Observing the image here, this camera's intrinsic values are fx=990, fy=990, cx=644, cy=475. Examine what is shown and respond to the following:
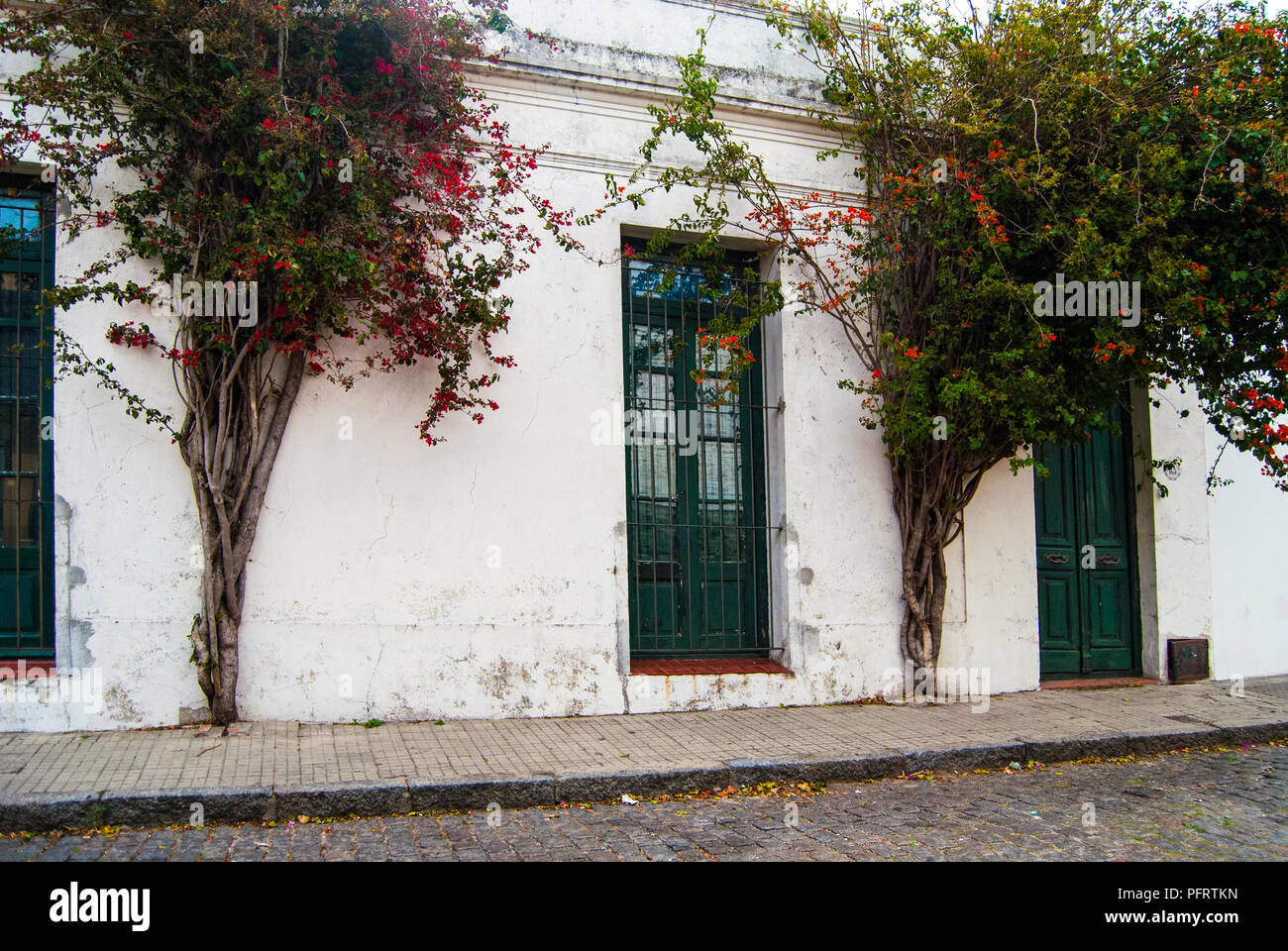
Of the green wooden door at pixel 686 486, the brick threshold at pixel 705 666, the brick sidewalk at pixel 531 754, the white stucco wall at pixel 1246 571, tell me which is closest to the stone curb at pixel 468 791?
the brick sidewalk at pixel 531 754

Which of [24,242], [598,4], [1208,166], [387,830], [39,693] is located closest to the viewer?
[387,830]

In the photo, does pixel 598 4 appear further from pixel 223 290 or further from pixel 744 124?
pixel 223 290

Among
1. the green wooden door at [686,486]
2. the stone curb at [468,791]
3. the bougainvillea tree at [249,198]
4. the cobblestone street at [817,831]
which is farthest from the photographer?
the green wooden door at [686,486]

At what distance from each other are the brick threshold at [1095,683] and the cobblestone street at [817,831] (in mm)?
2651

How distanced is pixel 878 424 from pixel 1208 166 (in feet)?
9.55

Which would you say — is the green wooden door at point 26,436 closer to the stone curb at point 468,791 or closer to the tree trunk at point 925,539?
the stone curb at point 468,791

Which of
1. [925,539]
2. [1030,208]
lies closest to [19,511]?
[925,539]

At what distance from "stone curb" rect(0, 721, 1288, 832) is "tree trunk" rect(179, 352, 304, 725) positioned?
1.42m

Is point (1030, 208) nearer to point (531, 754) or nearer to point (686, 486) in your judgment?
point (686, 486)

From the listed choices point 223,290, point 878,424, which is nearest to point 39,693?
point 223,290

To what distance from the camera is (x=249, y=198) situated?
6387mm

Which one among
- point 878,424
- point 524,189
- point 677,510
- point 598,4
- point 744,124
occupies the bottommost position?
point 677,510

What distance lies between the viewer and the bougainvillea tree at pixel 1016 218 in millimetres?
6859

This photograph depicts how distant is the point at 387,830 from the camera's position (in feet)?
15.8
